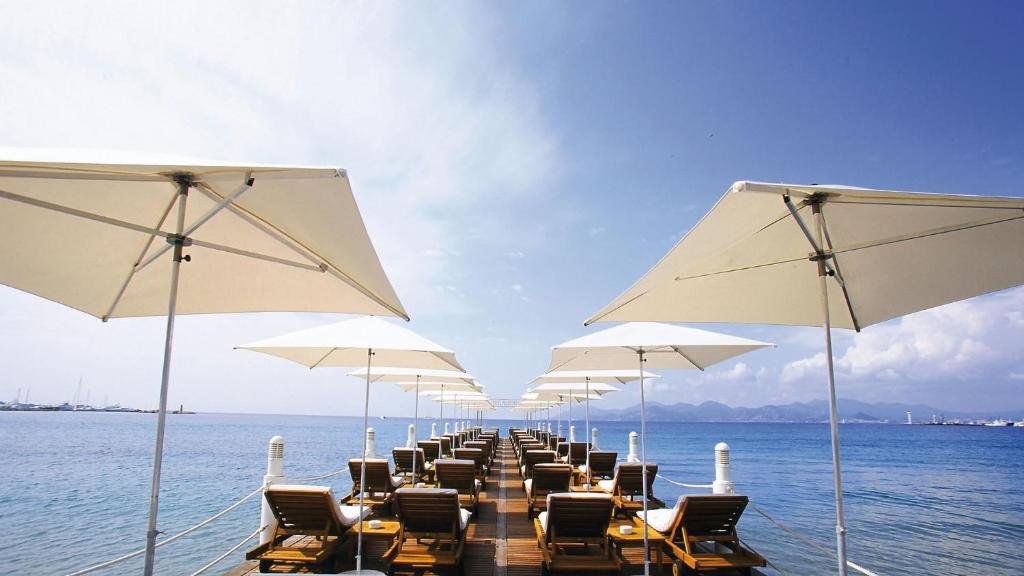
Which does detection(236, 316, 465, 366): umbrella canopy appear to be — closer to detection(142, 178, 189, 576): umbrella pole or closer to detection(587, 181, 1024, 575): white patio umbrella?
detection(587, 181, 1024, 575): white patio umbrella

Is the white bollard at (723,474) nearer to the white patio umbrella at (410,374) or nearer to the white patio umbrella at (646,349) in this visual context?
the white patio umbrella at (646,349)

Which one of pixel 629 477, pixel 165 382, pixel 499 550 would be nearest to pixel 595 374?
pixel 629 477

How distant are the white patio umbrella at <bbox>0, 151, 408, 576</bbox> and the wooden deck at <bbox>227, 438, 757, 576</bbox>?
2.65 m

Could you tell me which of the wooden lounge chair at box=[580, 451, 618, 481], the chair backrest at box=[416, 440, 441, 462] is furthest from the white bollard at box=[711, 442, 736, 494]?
the chair backrest at box=[416, 440, 441, 462]

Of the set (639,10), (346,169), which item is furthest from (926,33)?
(346,169)

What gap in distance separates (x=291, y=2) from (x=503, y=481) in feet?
34.0

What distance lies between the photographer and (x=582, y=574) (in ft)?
16.8

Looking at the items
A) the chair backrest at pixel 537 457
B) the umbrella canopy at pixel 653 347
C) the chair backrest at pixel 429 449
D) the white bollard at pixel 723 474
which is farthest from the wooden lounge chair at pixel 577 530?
the chair backrest at pixel 429 449

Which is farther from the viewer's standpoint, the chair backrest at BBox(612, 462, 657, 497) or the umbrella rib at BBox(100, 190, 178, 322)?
the chair backrest at BBox(612, 462, 657, 497)

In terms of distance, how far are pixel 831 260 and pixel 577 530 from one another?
3445 millimetres

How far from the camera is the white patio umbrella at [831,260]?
2.49 meters

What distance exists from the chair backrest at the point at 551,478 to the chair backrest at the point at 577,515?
268 centimetres

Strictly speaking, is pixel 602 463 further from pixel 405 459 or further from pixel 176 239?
pixel 176 239

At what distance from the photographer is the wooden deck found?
553 centimetres
